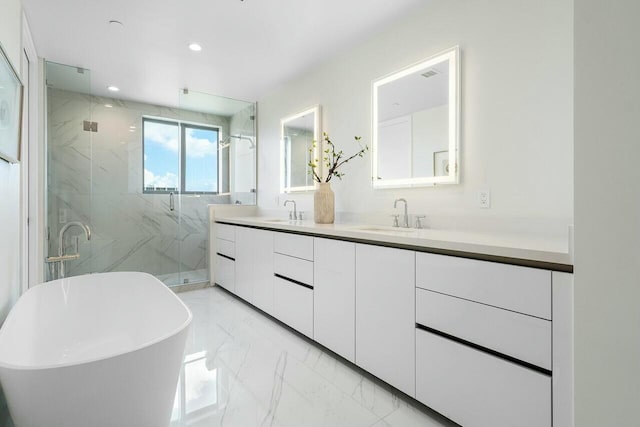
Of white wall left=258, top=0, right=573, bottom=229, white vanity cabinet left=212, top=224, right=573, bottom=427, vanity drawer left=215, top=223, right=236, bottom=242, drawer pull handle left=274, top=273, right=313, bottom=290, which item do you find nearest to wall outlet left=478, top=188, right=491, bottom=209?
white wall left=258, top=0, right=573, bottom=229

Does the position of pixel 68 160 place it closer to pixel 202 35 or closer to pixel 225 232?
pixel 225 232

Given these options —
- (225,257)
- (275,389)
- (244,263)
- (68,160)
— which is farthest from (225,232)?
(275,389)

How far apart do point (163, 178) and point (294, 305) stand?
2.75 metres

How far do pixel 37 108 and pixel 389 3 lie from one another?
305 cm

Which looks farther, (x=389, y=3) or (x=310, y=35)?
(x=310, y=35)

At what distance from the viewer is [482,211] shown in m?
1.88

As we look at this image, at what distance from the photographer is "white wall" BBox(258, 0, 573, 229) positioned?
158 cm

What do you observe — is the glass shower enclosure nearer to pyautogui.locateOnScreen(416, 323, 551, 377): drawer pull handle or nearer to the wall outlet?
the wall outlet

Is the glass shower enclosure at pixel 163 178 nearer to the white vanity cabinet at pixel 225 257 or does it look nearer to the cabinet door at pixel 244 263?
the white vanity cabinet at pixel 225 257

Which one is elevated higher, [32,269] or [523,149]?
[523,149]

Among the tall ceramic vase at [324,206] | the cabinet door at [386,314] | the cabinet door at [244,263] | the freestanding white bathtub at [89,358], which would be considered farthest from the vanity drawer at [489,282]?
the cabinet door at [244,263]

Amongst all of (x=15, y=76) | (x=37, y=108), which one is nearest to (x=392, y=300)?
(x=15, y=76)

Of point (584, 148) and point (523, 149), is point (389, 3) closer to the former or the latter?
point (523, 149)

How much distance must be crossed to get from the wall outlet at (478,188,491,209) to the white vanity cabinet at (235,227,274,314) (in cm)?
158
